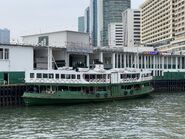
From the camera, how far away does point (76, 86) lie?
54.5 meters

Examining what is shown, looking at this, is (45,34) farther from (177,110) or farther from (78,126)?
(78,126)

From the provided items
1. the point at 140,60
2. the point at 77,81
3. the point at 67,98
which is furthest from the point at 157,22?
the point at 67,98

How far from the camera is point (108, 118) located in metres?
39.3

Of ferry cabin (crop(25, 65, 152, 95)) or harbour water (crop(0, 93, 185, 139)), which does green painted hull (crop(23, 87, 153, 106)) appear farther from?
harbour water (crop(0, 93, 185, 139))

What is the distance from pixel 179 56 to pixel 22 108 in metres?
55.5

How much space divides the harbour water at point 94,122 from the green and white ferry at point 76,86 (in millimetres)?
2477

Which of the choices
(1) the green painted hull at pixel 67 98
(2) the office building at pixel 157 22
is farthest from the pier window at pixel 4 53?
(2) the office building at pixel 157 22

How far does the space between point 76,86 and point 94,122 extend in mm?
18027

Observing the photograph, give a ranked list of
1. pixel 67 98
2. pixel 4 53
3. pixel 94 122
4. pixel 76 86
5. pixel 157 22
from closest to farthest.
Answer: pixel 94 122 < pixel 67 98 < pixel 76 86 < pixel 4 53 < pixel 157 22

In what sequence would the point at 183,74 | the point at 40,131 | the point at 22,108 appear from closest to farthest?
the point at 40,131 → the point at 22,108 → the point at 183,74

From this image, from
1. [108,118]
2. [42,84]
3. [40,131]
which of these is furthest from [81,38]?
[40,131]

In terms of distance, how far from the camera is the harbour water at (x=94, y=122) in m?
30.9

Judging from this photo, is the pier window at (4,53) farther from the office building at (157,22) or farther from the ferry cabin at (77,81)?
the office building at (157,22)

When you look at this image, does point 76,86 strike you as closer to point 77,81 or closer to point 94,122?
point 77,81
